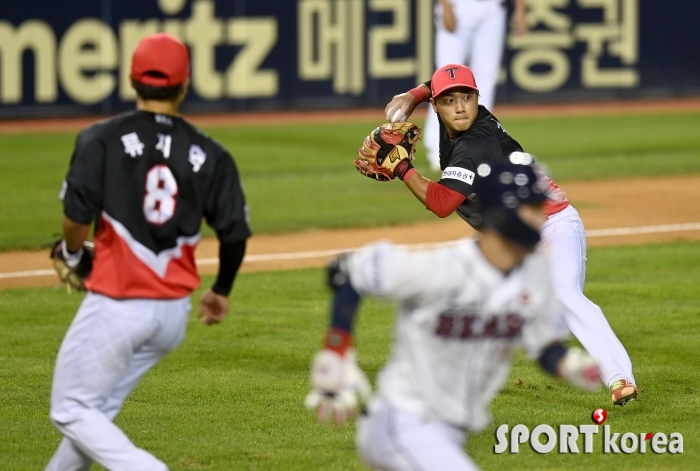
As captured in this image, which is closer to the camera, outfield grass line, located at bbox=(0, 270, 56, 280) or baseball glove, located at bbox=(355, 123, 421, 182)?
baseball glove, located at bbox=(355, 123, 421, 182)

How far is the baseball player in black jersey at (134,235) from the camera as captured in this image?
4090mm

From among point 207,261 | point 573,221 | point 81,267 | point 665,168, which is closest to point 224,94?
point 665,168

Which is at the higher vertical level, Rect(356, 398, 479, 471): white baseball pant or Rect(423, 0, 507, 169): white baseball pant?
Rect(423, 0, 507, 169): white baseball pant

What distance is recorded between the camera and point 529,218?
362cm

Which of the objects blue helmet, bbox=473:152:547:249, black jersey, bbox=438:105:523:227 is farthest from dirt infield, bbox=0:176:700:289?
blue helmet, bbox=473:152:547:249

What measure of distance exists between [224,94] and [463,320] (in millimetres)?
17739

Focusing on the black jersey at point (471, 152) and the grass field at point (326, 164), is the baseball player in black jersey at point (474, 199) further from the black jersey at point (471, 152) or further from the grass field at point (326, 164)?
the grass field at point (326, 164)

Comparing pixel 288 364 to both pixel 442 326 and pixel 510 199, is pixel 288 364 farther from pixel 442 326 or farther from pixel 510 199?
pixel 510 199

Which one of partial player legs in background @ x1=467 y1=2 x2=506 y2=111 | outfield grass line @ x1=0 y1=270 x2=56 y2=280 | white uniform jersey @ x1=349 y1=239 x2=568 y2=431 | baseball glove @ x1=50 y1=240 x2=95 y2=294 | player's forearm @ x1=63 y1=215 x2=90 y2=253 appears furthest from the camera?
partial player legs in background @ x1=467 y1=2 x2=506 y2=111

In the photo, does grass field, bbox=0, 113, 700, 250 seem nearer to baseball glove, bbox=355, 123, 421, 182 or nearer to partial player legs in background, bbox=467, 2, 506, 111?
partial player legs in background, bbox=467, 2, 506, 111

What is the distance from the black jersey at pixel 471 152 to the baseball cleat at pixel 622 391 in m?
1.14

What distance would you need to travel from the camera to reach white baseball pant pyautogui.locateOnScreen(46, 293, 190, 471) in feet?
13.3

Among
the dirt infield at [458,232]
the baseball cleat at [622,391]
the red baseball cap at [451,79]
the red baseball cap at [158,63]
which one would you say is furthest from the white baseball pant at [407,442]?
the dirt infield at [458,232]

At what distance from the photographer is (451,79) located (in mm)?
6141
